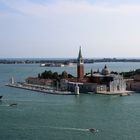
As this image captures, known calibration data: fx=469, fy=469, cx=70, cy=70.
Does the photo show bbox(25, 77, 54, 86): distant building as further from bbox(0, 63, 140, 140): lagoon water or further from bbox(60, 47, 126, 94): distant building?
bbox(0, 63, 140, 140): lagoon water

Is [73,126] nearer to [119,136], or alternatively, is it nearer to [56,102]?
[119,136]

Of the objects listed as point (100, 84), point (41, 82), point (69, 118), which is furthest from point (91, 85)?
point (69, 118)

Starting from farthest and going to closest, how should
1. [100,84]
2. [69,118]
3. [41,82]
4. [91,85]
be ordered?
1. [41,82]
2. [100,84]
3. [91,85]
4. [69,118]

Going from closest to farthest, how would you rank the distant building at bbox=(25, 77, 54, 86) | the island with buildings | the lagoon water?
the lagoon water
the island with buildings
the distant building at bbox=(25, 77, 54, 86)

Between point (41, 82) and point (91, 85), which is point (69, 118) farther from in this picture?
point (41, 82)

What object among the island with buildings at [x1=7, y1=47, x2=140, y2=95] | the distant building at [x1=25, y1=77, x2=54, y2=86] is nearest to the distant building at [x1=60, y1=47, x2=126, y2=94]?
the island with buildings at [x1=7, y1=47, x2=140, y2=95]

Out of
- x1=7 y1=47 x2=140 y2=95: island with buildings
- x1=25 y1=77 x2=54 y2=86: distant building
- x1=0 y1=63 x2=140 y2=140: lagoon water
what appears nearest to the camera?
x1=0 y1=63 x2=140 y2=140: lagoon water

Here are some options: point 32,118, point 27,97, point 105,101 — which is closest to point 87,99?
point 105,101

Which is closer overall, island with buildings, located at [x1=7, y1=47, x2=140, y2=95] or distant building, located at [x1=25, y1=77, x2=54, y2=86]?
island with buildings, located at [x1=7, y1=47, x2=140, y2=95]
